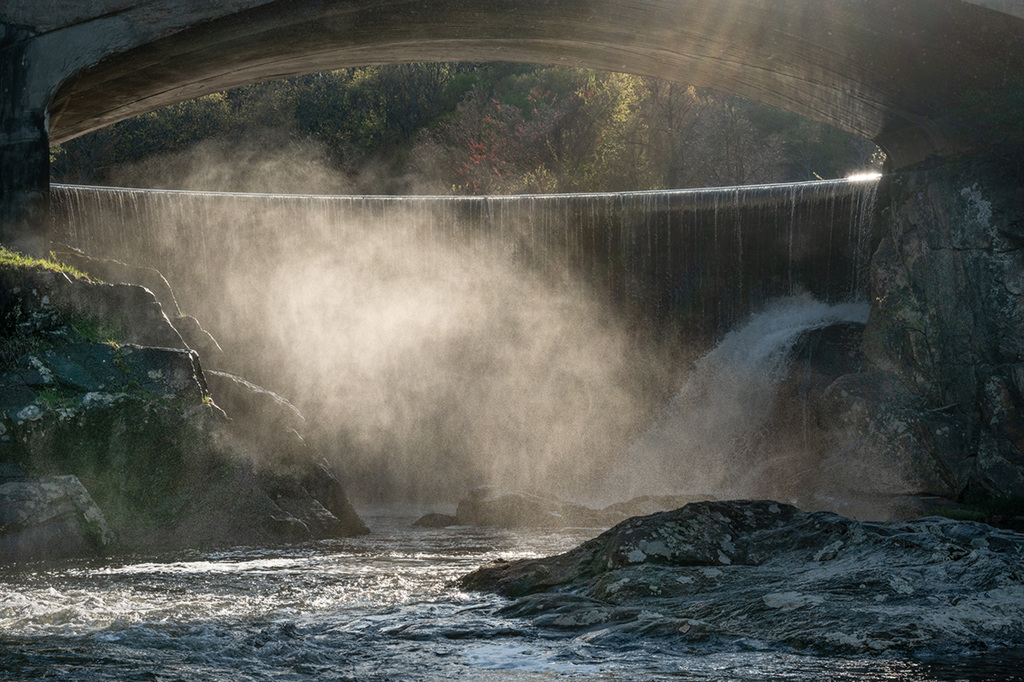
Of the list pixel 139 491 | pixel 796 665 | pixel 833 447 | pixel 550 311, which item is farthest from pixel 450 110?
pixel 796 665

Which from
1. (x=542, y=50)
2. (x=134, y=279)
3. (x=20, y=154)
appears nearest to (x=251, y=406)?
(x=134, y=279)

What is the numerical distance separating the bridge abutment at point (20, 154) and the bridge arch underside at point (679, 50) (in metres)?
0.51

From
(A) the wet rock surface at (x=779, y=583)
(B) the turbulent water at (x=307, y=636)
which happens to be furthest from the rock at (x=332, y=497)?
(A) the wet rock surface at (x=779, y=583)

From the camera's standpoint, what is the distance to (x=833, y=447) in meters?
14.7

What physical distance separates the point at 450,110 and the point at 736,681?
38.9m

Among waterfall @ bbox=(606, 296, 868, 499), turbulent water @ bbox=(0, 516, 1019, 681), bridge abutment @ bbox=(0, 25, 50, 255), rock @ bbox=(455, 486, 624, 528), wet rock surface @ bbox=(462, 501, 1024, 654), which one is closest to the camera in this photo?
turbulent water @ bbox=(0, 516, 1019, 681)

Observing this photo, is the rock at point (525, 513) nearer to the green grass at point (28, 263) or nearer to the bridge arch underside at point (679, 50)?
the green grass at point (28, 263)

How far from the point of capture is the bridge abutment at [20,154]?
1302 cm

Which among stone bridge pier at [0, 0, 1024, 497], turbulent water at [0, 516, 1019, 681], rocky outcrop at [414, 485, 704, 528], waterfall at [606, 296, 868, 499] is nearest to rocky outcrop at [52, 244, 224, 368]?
stone bridge pier at [0, 0, 1024, 497]

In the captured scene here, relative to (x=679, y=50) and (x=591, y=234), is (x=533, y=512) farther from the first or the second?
(x=679, y=50)

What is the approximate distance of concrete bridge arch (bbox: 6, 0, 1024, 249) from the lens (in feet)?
43.2

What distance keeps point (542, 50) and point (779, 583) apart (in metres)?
12.8

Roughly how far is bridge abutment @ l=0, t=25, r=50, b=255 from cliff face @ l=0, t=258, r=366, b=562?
6.23ft

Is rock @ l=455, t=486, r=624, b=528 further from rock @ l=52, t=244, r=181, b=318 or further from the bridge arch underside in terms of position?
the bridge arch underside
